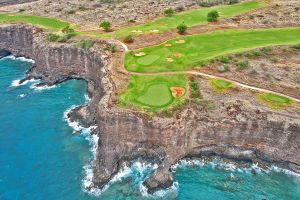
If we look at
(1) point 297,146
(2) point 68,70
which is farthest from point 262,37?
(2) point 68,70

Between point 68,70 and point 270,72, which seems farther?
point 68,70

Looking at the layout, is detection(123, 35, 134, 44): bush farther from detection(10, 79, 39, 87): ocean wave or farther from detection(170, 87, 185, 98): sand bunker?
detection(10, 79, 39, 87): ocean wave

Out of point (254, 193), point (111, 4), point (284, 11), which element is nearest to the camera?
point (254, 193)

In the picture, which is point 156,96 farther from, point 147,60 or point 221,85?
point 147,60

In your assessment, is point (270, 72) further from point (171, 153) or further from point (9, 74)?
point (9, 74)

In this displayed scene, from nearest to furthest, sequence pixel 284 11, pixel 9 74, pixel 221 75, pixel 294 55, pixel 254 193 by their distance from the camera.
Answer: pixel 254 193, pixel 221 75, pixel 294 55, pixel 9 74, pixel 284 11

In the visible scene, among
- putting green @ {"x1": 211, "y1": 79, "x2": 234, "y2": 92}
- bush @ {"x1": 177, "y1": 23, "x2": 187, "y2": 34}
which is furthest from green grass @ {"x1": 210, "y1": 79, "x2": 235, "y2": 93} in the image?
bush @ {"x1": 177, "y1": 23, "x2": 187, "y2": 34}

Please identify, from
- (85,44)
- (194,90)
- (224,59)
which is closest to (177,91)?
(194,90)
